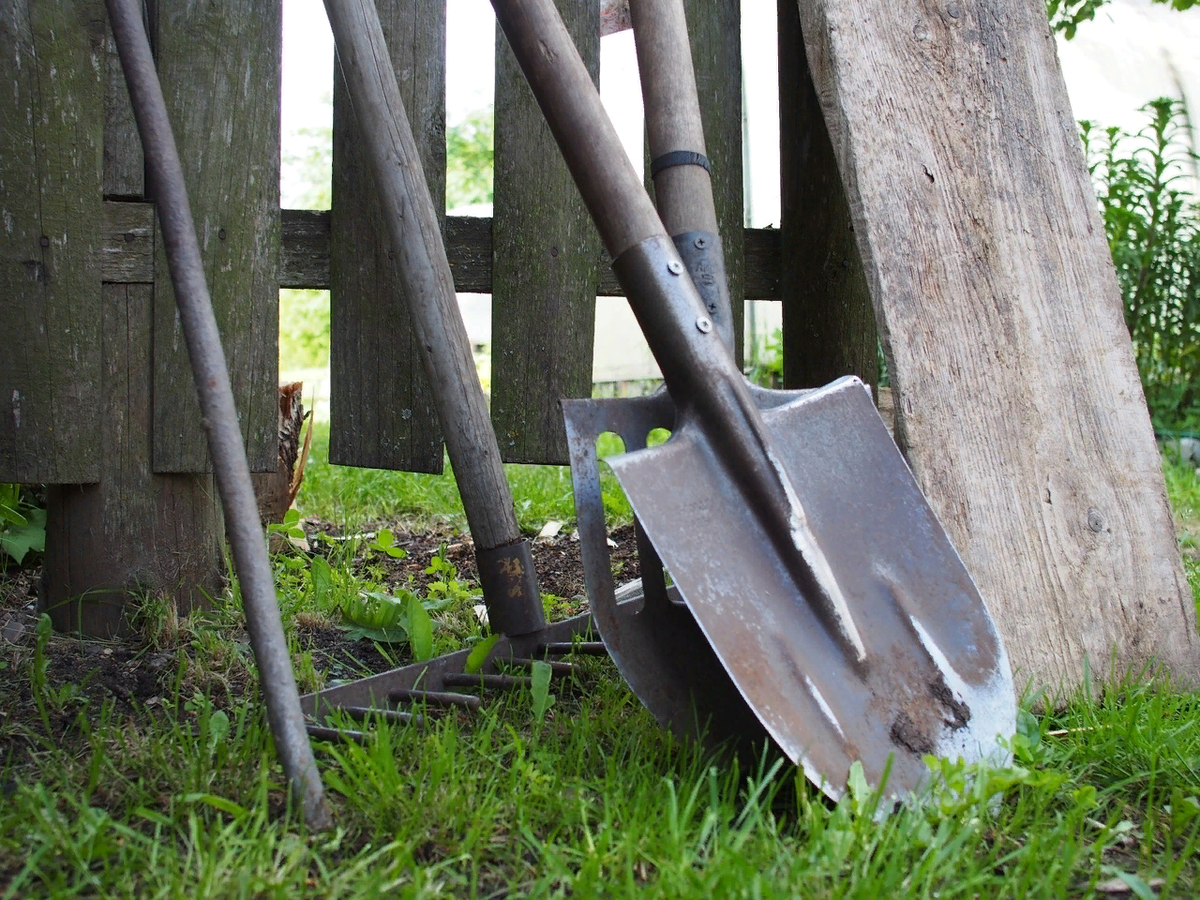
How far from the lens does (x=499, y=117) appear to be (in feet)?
6.44

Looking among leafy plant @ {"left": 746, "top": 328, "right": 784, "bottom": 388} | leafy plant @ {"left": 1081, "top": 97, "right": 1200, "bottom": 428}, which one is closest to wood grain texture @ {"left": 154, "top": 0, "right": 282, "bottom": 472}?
leafy plant @ {"left": 746, "top": 328, "right": 784, "bottom": 388}

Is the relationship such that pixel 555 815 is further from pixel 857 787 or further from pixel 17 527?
pixel 17 527

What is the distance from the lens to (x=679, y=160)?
1.53 meters

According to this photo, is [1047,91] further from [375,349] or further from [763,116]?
[763,116]

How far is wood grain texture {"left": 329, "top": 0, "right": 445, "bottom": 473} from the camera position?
6.27 feet

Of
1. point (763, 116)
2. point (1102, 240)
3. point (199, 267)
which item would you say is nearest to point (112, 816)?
point (199, 267)

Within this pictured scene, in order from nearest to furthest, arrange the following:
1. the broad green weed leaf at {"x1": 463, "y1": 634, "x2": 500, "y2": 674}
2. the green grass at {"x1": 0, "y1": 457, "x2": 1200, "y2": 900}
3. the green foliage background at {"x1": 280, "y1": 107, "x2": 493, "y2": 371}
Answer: the green grass at {"x1": 0, "y1": 457, "x2": 1200, "y2": 900}, the broad green weed leaf at {"x1": 463, "y1": 634, "x2": 500, "y2": 674}, the green foliage background at {"x1": 280, "y1": 107, "x2": 493, "y2": 371}

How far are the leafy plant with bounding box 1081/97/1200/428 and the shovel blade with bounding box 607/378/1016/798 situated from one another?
3.66m

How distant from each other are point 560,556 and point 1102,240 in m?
1.37

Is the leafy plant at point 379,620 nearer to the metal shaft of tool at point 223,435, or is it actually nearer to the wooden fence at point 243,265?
the wooden fence at point 243,265

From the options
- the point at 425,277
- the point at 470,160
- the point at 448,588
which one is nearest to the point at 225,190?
the point at 425,277

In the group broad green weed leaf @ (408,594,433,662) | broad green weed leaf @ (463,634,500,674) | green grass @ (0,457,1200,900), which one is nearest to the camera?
green grass @ (0,457,1200,900)

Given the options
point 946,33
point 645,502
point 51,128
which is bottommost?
point 645,502

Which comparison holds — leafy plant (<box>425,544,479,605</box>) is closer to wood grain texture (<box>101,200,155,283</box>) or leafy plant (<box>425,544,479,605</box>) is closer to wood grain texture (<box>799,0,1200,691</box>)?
wood grain texture (<box>101,200,155,283</box>)
